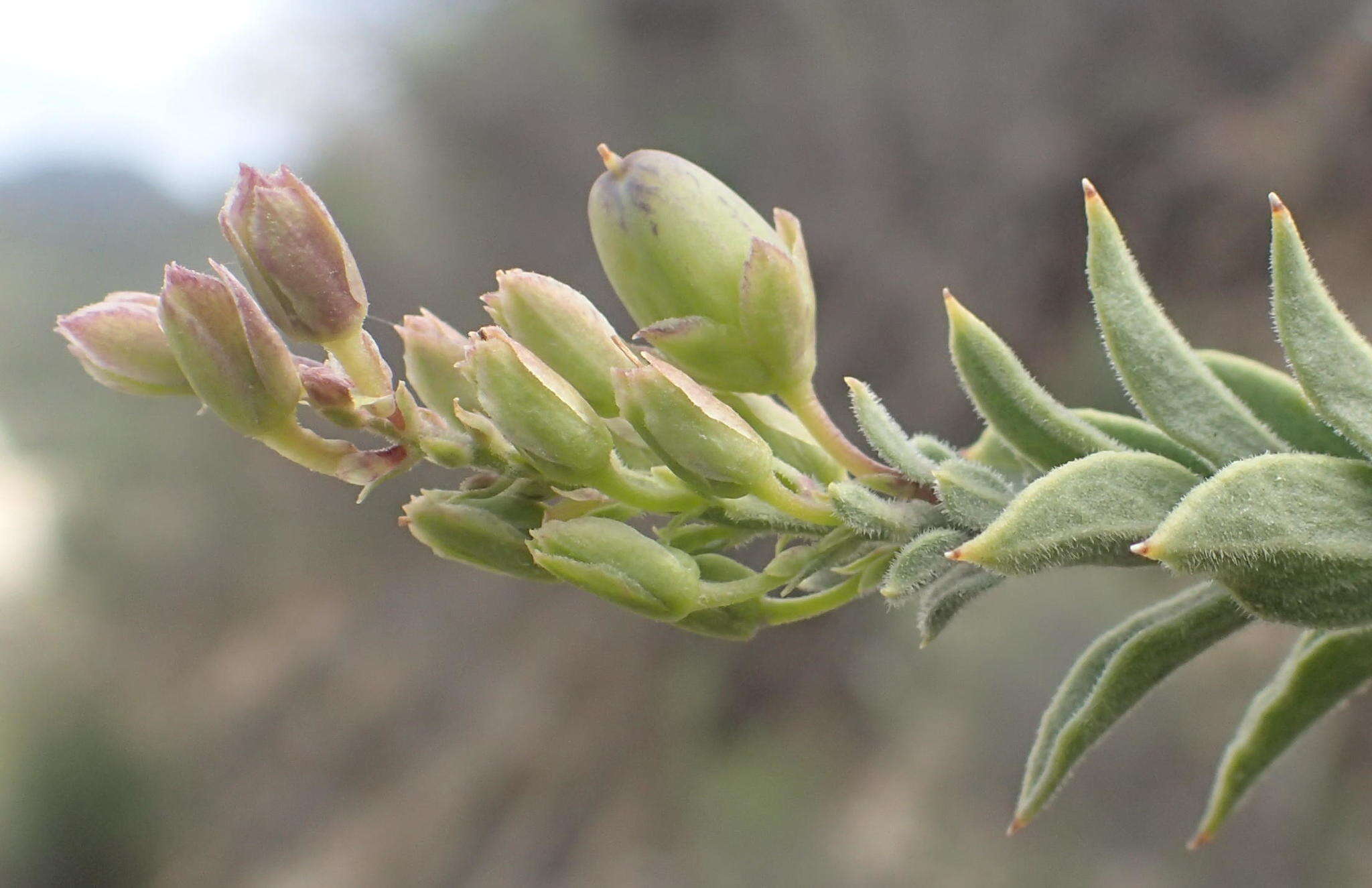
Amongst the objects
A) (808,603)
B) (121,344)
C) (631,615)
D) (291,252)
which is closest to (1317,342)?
(808,603)

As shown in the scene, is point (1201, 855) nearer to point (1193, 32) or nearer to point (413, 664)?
point (1193, 32)

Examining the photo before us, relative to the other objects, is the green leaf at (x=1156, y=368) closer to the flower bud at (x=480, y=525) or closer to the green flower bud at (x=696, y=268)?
the green flower bud at (x=696, y=268)

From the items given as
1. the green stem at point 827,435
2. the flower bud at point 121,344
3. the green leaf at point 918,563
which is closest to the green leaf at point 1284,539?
the green leaf at point 918,563

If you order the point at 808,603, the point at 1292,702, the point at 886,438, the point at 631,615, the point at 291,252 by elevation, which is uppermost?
A: the point at 291,252

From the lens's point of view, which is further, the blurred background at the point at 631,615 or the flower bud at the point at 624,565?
the blurred background at the point at 631,615

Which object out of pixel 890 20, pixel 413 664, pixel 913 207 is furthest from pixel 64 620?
pixel 890 20

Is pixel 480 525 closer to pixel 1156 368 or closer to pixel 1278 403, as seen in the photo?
pixel 1156 368
